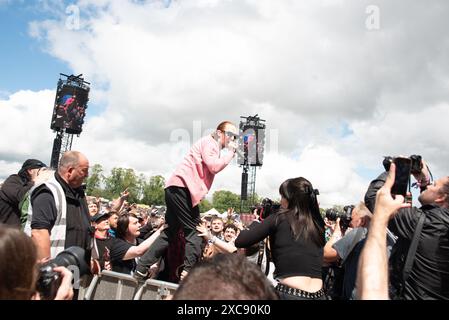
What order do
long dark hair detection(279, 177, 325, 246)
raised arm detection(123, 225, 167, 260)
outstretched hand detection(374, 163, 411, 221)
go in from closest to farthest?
outstretched hand detection(374, 163, 411, 221)
long dark hair detection(279, 177, 325, 246)
raised arm detection(123, 225, 167, 260)

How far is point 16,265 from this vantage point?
118cm

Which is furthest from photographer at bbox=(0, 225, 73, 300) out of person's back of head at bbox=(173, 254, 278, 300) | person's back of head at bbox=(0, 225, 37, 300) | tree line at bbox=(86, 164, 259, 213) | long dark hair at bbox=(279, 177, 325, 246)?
tree line at bbox=(86, 164, 259, 213)

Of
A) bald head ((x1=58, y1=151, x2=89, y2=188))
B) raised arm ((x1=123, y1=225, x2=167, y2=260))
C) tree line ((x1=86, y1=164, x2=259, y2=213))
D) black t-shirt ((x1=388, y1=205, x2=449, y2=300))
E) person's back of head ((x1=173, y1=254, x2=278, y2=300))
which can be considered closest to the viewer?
person's back of head ((x1=173, y1=254, x2=278, y2=300))

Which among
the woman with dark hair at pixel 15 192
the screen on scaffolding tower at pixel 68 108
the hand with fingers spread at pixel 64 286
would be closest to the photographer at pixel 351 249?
the hand with fingers spread at pixel 64 286

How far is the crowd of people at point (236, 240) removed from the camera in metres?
1.17

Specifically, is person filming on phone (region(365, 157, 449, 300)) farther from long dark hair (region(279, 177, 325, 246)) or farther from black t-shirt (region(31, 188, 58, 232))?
black t-shirt (region(31, 188, 58, 232))

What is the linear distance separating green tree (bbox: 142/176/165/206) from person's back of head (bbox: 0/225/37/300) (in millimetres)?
79436

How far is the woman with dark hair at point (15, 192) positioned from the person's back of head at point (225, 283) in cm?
364

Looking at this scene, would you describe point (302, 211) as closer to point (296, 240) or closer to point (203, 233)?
point (296, 240)

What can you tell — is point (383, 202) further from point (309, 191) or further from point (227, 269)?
point (309, 191)

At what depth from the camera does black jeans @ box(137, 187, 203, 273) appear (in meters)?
3.29

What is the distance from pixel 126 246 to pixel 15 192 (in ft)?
4.94

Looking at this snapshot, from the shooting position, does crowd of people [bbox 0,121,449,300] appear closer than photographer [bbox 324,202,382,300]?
Yes
